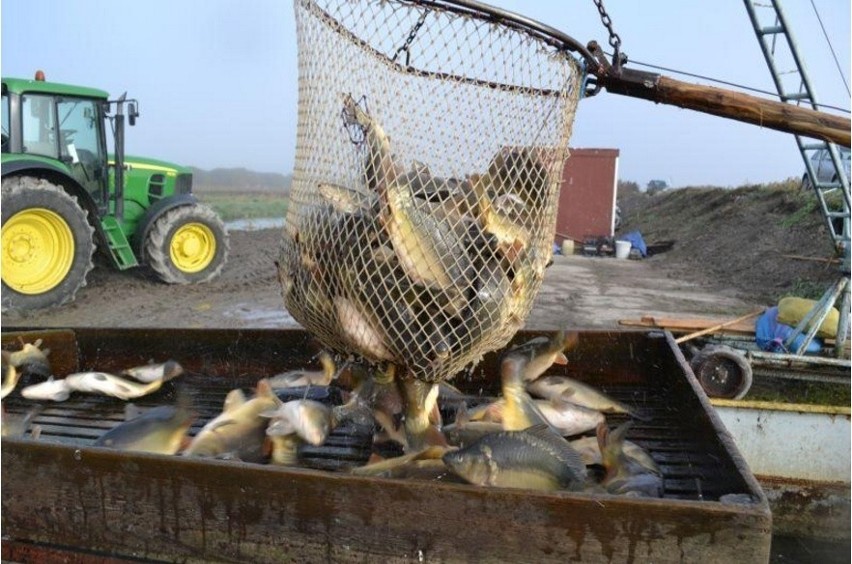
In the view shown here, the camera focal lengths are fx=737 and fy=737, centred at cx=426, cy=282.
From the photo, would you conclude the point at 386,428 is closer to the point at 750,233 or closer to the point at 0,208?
the point at 0,208

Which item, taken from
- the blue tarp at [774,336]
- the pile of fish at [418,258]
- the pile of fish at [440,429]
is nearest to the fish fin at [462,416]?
the pile of fish at [440,429]

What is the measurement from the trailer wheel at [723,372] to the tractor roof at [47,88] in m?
9.33

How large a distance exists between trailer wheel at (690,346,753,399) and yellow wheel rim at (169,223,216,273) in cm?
907

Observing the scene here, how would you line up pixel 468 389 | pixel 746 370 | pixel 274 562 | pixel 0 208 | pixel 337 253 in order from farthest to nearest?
pixel 0 208 < pixel 746 370 < pixel 468 389 < pixel 337 253 < pixel 274 562

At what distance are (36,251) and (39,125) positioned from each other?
1873 millimetres

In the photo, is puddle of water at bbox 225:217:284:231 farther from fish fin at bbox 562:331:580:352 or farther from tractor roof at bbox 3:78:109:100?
fish fin at bbox 562:331:580:352

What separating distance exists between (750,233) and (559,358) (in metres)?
18.2

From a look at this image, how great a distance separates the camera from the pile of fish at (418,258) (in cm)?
278

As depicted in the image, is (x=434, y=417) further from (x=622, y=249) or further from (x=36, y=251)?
(x=622, y=249)

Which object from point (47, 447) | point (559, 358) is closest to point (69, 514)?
point (47, 447)

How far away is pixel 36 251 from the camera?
Answer: 32.9 feet

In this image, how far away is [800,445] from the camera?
213 inches

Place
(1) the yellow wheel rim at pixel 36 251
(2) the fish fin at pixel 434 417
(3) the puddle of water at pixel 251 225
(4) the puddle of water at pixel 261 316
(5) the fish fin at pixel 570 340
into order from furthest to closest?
(3) the puddle of water at pixel 251 225, (1) the yellow wheel rim at pixel 36 251, (4) the puddle of water at pixel 261 316, (5) the fish fin at pixel 570 340, (2) the fish fin at pixel 434 417

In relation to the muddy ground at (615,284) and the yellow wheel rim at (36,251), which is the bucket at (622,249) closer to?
the muddy ground at (615,284)
